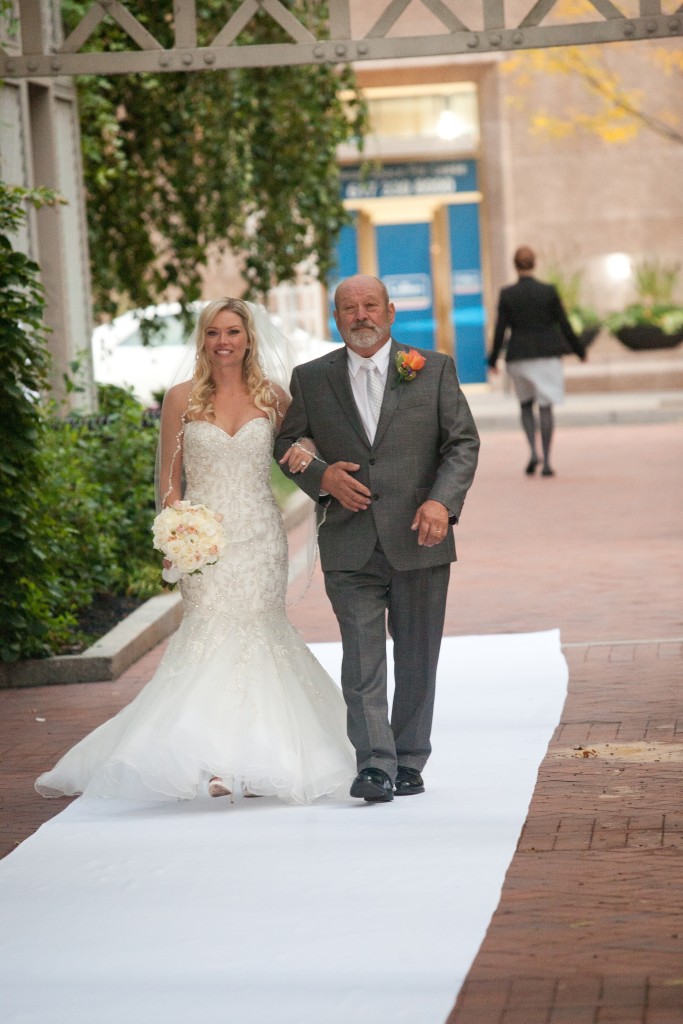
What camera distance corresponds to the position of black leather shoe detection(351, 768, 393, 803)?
6273mm

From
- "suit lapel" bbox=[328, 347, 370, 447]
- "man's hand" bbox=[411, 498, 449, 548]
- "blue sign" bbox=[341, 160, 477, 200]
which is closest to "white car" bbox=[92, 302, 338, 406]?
"blue sign" bbox=[341, 160, 477, 200]

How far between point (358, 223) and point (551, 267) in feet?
12.8

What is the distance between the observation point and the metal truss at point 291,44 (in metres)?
9.12

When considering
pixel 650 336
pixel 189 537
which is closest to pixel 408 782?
pixel 189 537

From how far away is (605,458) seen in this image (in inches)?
770

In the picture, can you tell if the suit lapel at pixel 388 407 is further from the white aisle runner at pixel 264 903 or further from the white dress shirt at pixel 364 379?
the white aisle runner at pixel 264 903

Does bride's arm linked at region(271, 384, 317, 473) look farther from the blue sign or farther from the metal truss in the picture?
the blue sign

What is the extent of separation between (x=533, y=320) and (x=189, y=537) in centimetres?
1159

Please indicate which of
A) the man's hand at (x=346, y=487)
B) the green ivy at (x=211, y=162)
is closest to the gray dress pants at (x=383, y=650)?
the man's hand at (x=346, y=487)

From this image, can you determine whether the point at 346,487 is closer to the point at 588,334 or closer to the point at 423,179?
the point at 588,334

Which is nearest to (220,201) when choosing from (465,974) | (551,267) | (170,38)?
(170,38)

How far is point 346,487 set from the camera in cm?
621

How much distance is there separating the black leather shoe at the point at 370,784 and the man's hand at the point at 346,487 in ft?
3.11

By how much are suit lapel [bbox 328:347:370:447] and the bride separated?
0.21 metres
